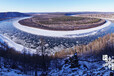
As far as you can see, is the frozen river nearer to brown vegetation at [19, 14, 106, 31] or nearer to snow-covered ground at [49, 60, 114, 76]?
brown vegetation at [19, 14, 106, 31]

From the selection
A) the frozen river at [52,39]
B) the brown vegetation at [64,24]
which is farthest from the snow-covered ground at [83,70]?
the brown vegetation at [64,24]

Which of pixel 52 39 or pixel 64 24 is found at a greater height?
pixel 64 24

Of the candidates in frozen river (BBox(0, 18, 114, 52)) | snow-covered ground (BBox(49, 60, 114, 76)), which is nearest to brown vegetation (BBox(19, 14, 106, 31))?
frozen river (BBox(0, 18, 114, 52))

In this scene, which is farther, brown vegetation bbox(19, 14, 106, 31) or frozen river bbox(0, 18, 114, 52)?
brown vegetation bbox(19, 14, 106, 31)

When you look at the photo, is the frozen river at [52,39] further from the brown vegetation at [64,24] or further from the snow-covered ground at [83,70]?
the snow-covered ground at [83,70]

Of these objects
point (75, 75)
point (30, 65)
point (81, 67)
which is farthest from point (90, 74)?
point (30, 65)

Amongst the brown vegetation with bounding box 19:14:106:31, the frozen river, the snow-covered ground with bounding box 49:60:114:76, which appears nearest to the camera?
the snow-covered ground with bounding box 49:60:114:76

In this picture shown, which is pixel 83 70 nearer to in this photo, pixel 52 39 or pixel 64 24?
pixel 52 39

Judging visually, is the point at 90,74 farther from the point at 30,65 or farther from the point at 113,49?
the point at 113,49

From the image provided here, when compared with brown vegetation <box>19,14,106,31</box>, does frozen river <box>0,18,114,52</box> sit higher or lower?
lower

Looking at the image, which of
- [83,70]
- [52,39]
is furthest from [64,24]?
[83,70]

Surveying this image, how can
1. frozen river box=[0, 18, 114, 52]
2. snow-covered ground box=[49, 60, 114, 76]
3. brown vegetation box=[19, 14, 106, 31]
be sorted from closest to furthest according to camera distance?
snow-covered ground box=[49, 60, 114, 76], frozen river box=[0, 18, 114, 52], brown vegetation box=[19, 14, 106, 31]
